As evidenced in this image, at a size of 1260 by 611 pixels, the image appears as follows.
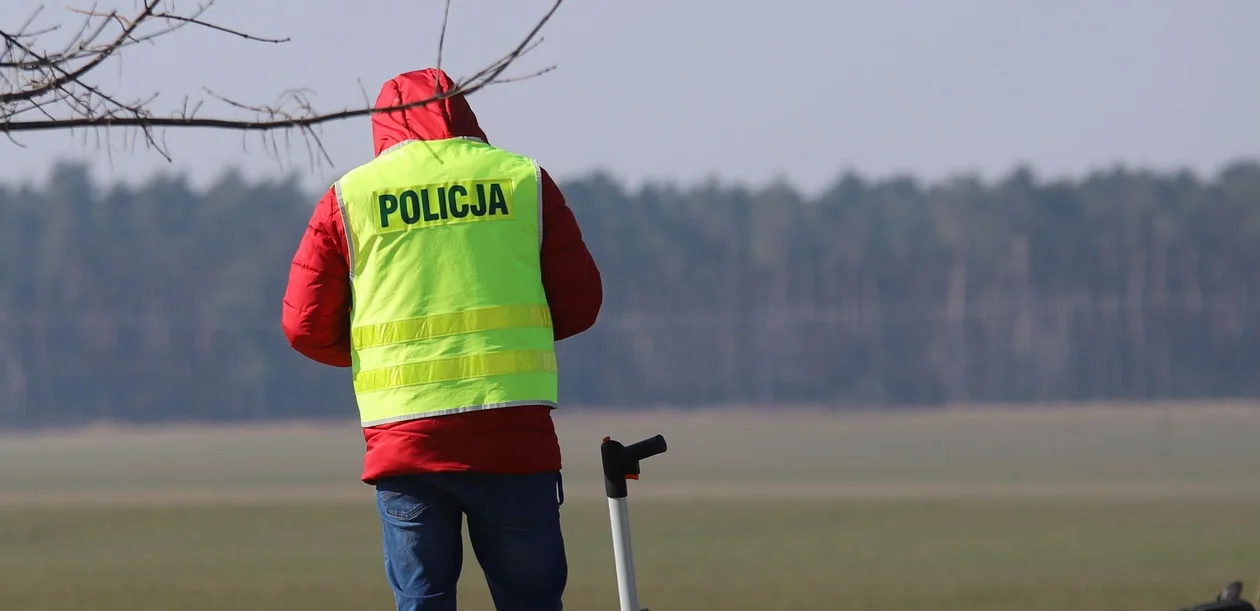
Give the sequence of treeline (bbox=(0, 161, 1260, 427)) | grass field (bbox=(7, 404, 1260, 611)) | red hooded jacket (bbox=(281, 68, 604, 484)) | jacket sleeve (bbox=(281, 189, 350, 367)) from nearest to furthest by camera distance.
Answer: red hooded jacket (bbox=(281, 68, 604, 484)) < jacket sleeve (bbox=(281, 189, 350, 367)) < grass field (bbox=(7, 404, 1260, 611)) < treeline (bbox=(0, 161, 1260, 427))

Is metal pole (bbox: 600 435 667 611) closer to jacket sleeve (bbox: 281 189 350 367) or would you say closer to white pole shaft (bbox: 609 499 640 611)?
white pole shaft (bbox: 609 499 640 611)

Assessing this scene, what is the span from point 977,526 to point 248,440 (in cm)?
6195

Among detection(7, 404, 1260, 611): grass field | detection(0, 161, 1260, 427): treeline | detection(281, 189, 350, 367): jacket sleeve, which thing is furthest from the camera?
detection(0, 161, 1260, 427): treeline

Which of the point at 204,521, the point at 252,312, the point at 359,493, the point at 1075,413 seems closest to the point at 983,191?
the point at 1075,413

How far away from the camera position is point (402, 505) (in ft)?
13.0

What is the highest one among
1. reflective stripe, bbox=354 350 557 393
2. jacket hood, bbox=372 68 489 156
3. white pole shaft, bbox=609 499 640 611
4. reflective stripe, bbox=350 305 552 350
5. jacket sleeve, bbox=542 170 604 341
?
jacket hood, bbox=372 68 489 156

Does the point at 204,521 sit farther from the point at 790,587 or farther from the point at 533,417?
the point at 533,417

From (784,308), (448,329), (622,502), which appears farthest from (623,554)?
(784,308)

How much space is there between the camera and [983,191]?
367ft

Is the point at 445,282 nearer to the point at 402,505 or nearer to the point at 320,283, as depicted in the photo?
the point at 320,283

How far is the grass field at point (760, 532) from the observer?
12875 mm

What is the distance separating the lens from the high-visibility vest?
13.1ft

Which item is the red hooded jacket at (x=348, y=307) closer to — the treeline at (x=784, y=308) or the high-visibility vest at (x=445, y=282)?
the high-visibility vest at (x=445, y=282)

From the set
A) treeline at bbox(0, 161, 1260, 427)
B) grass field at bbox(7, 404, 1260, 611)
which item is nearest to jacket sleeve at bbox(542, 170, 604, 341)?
grass field at bbox(7, 404, 1260, 611)
